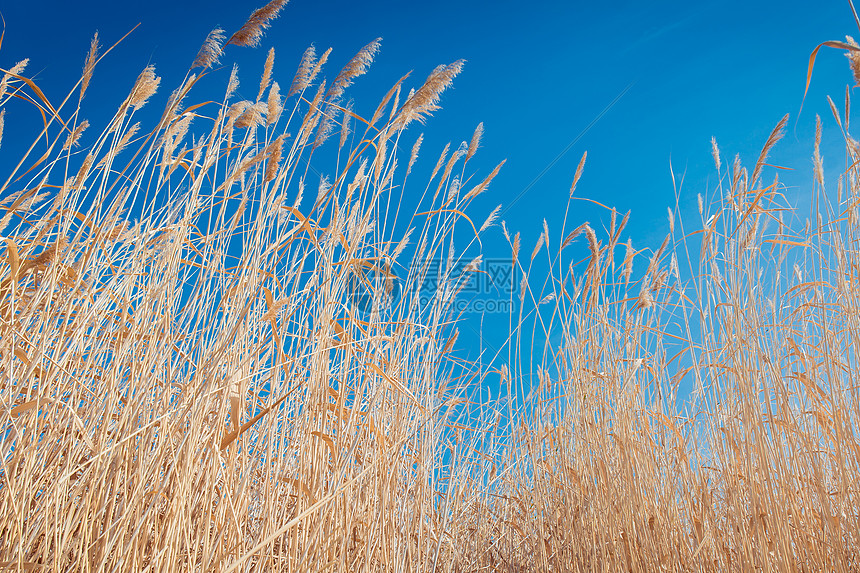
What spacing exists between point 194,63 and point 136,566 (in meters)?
1.14

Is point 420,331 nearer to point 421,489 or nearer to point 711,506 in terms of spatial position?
point 421,489

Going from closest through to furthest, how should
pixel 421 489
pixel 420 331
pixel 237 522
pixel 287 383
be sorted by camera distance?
pixel 237 522 < pixel 287 383 < pixel 421 489 < pixel 420 331

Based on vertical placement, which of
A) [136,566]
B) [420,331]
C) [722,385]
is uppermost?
[420,331]

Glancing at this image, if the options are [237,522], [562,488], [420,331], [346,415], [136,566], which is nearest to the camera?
[136,566]

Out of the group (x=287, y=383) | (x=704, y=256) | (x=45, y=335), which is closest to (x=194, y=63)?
(x=45, y=335)

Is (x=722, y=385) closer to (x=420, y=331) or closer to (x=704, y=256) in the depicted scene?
(x=704, y=256)

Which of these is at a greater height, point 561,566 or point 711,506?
point 711,506

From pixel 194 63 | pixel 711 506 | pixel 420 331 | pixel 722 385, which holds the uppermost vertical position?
pixel 194 63

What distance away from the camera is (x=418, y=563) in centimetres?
138

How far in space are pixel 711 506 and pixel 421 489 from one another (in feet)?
2.80

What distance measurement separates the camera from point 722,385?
1.48 metres

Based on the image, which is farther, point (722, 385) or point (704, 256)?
point (704, 256)

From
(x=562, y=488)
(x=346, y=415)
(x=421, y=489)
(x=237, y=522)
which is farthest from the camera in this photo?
(x=562, y=488)

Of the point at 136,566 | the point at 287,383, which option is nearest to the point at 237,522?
the point at 136,566
